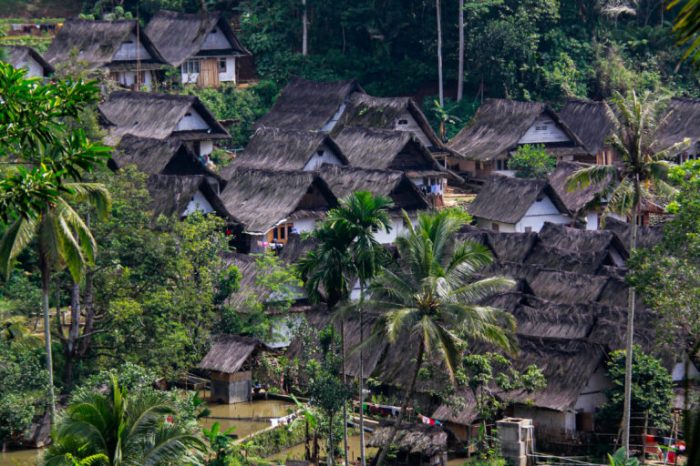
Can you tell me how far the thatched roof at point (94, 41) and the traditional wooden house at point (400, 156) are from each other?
12.3 metres

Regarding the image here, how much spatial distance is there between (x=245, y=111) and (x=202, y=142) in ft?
18.8

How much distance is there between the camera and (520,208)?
1645 inches

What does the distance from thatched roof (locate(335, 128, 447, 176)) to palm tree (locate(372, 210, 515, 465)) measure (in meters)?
20.7

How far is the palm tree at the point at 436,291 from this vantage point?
23484 mm

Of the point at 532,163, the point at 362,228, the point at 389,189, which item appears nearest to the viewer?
the point at 362,228

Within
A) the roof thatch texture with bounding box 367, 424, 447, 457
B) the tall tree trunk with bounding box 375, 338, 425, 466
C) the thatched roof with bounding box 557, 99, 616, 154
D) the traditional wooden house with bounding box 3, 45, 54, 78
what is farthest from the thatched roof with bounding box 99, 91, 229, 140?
the tall tree trunk with bounding box 375, 338, 425, 466

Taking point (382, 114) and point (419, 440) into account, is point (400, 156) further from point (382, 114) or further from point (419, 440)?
point (419, 440)

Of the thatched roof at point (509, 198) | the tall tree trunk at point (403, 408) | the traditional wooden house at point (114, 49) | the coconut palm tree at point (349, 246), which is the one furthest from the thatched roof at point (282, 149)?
the tall tree trunk at point (403, 408)

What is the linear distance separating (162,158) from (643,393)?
2131 centimetres

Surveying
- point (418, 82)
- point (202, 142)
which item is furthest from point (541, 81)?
point (202, 142)

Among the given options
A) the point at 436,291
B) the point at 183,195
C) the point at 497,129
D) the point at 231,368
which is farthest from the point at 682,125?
the point at 436,291

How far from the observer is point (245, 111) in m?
54.0

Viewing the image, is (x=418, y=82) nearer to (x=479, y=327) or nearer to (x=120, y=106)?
(x=120, y=106)

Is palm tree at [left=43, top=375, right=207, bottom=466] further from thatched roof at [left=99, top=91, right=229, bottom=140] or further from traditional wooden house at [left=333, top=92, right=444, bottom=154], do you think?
traditional wooden house at [left=333, top=92, right=444, bottom=154]
